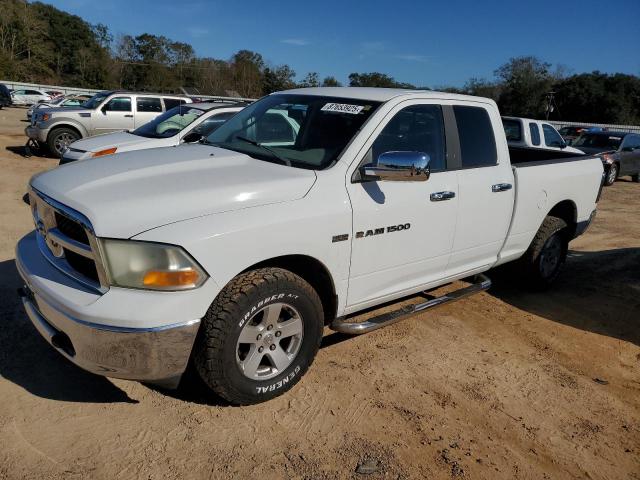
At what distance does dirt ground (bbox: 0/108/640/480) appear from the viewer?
2736mm

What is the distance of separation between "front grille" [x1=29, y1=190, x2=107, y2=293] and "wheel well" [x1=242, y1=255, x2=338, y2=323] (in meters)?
0.84

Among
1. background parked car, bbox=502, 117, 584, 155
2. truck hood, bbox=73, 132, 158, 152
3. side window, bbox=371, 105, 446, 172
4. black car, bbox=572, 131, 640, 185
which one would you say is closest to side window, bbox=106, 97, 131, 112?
truck hood, bbox=73, 132, 158, 152

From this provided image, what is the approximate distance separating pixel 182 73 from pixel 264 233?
72619 millimetres

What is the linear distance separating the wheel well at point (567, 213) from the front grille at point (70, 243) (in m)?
4.50

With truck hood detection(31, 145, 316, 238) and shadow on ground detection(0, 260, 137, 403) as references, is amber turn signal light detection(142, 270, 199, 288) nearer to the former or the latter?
truck hood detection(31, 145, 316, 238)

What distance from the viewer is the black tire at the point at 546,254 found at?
205 inches

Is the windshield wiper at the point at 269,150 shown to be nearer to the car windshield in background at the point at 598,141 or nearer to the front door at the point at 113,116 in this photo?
the front door at the point at 113,116

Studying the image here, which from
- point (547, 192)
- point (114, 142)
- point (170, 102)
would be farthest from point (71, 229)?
point (170, 102)

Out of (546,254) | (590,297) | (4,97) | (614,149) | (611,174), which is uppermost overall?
(614,149)

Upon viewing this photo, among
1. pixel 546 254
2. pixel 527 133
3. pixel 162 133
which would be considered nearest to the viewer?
pixel 546 254

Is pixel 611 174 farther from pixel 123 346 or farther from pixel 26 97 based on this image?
pixel 26 97

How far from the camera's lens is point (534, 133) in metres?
12.8

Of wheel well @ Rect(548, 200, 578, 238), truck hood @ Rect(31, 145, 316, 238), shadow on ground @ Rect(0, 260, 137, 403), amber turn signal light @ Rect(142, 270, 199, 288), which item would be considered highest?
truck hood @ Rect(31, 145, 316, 238)

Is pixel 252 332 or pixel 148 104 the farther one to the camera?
pixel 148 104
